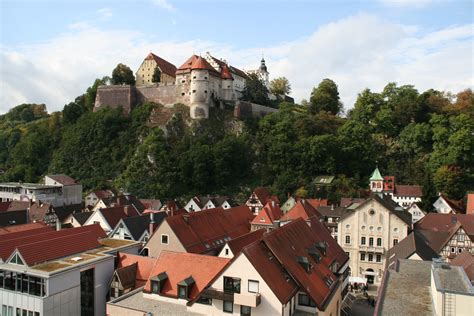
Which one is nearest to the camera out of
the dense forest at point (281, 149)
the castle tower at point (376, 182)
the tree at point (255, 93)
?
the castle tower at point (376, 182)

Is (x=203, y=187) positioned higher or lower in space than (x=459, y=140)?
lower

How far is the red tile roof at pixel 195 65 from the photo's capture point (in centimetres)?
7956

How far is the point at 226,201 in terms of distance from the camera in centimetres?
6153

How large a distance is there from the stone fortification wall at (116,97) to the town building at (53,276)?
62.8 metres

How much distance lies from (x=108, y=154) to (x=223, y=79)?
28.7m

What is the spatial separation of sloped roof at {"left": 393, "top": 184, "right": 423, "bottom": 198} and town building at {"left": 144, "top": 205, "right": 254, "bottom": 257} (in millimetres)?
32596

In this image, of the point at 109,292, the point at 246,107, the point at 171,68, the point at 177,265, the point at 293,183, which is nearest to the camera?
the point at 177,265

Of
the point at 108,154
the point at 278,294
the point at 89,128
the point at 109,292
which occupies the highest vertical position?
the point at 89,128

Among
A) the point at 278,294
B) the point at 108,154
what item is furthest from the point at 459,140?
the point at 108,154

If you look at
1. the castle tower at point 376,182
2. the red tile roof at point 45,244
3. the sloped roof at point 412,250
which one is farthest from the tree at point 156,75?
the sloped roof at point 412,250

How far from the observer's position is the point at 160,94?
86.1 meters

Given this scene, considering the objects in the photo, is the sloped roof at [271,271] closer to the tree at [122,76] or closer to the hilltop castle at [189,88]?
the hilltop castle at [189,88]

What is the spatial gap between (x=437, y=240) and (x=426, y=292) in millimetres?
21828

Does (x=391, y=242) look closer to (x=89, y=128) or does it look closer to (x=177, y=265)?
(x=177, y=265)
